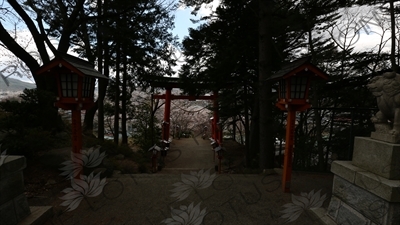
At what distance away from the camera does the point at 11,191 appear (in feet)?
8.02

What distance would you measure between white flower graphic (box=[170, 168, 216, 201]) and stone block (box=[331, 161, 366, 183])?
91.7 inches

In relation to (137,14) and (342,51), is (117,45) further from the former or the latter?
(342,51)

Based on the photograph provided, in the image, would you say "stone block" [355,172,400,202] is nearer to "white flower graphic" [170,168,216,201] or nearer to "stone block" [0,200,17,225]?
"white flower graphic" [170,168,216,201]

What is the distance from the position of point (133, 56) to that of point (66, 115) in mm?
4274

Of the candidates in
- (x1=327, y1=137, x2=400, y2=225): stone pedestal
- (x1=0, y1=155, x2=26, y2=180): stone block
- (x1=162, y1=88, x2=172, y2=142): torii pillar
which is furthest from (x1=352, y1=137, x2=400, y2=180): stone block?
(x1=162, y1=88, x2=172, y2=142): torii pillar

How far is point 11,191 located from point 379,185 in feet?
12.9

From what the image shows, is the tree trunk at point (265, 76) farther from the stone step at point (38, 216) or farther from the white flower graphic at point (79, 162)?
the stone step at point (38, 216)

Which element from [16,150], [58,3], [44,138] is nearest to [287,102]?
[16,150]

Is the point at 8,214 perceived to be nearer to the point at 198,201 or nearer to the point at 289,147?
the point at 198,201

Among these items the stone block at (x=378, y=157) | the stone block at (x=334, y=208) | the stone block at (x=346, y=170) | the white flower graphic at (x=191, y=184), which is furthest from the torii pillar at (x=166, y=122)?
the stone block at (x=378, y=157)

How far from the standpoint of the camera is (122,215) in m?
3.20

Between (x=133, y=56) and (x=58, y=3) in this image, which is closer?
(x=58, y=3)

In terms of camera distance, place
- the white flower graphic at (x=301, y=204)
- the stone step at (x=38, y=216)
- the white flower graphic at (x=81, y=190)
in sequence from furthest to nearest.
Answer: the white flower graphic at (x=81, y=190)
the white flower graphic at (x=301, y=204)
the stone step at (x=38, y=216)

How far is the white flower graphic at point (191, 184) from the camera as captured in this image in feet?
13.1
